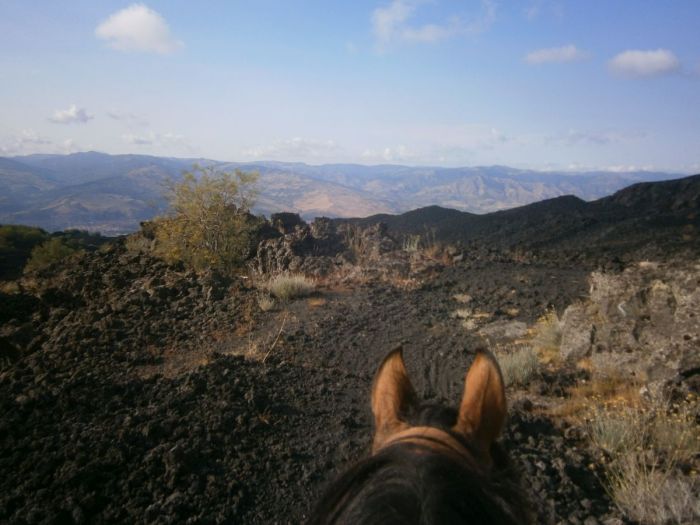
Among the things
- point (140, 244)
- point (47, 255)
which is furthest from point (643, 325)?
point (47, 255)

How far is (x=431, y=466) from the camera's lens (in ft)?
3.49

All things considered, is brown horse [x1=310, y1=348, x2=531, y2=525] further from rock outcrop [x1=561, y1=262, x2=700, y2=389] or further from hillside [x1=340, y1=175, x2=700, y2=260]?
hillside [x1=340, y1=175, x2=700, y2=260]

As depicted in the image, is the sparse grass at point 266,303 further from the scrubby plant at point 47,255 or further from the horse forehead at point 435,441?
the scrubby plant at point 47,255

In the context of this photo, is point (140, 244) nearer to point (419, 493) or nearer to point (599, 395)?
point (599, 395)

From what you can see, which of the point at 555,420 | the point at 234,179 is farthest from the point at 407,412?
the point at 234,179

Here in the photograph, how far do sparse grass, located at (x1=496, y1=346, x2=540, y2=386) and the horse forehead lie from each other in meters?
4.65

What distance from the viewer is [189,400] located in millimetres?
4891

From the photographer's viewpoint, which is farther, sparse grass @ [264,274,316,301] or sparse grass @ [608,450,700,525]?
sparse grass @ [264,274,316,301]

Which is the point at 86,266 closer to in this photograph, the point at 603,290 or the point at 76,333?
the point at 76,333

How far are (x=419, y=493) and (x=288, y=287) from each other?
815cm

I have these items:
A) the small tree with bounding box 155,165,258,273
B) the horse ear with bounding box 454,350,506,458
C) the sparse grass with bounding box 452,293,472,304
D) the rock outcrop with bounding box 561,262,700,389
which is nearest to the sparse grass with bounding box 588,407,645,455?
the rock outcrop with bounding box 561,262,700,389

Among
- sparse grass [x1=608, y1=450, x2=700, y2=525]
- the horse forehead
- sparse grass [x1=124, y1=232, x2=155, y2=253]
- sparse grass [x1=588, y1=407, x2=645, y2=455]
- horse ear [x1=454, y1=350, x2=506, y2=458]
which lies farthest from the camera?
sparse grass [x1=124, y1=232, x2=155, y2=253]

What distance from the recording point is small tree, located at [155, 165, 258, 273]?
10.8m

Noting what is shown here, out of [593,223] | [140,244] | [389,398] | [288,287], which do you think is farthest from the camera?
[593,223]
